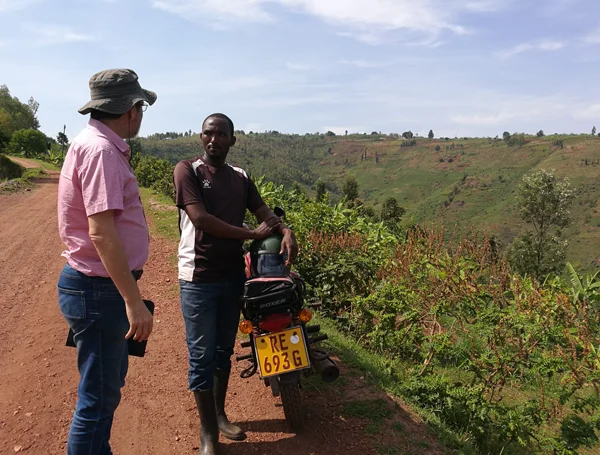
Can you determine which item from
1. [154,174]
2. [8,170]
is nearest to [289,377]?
[154,174]

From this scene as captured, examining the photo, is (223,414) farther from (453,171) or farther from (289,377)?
(453,171)

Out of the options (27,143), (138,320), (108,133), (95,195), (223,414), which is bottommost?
(223,414)

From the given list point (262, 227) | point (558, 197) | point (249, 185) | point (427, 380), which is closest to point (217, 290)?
point (262, 227)

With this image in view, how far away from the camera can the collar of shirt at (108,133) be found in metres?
1.99

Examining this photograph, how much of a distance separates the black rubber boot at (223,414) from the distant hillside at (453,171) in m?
59.4

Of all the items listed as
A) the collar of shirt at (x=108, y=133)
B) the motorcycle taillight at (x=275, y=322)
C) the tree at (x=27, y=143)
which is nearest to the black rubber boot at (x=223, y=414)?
the motorcycle taillight at (x=275, y=322)

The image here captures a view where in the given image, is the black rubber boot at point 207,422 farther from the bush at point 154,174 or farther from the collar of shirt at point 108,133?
the bush at point 154,174

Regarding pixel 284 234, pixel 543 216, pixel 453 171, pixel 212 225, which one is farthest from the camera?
pixel 453 171

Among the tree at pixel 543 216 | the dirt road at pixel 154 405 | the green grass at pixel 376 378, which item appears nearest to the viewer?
the dirt road at pixel 154 405

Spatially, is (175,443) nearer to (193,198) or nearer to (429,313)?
(193,198)

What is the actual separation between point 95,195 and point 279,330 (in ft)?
4.86

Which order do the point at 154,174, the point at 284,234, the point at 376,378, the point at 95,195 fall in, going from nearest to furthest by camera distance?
the point at 95,195
the point at 284,234
the point at 376,378
the point at 154,174

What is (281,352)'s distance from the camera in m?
2.85

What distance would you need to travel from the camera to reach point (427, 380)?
3.95m
